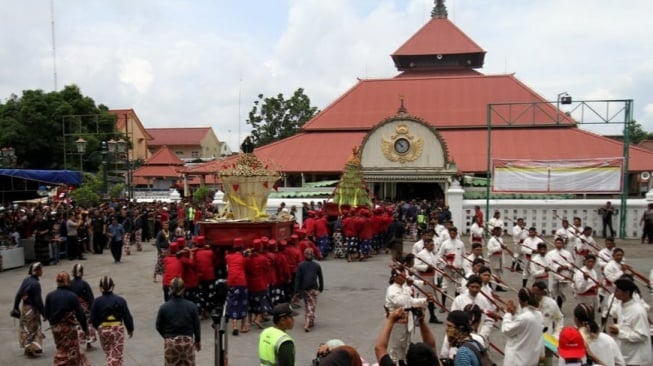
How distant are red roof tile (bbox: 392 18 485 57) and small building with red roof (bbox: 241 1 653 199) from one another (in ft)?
0.23

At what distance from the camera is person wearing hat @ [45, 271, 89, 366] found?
24.1 feet

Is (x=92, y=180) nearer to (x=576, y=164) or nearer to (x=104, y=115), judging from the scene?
Answer: (x=104, y=115)

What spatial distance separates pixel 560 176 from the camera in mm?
20156

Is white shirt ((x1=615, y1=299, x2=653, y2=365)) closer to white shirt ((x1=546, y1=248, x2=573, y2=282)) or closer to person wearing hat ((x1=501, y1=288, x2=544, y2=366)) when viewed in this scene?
person wearing hat ((x1=501, y1=288, x2=544, y2=366))

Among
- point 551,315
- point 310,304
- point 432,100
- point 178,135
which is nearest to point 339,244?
point 310,304

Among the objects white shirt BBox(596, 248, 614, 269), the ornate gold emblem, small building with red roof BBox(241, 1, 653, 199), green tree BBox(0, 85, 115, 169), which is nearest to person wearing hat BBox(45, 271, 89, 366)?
white shirt BBox(596, 248, 614, 269)

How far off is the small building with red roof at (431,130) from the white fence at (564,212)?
5.63 meters

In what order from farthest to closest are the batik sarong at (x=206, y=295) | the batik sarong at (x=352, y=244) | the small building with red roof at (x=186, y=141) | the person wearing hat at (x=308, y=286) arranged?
1. the small building with red roof at (x=186, y=141)
2. the batik sarong at (x=352, y=244)
3. the batik sarong at (x=206, y=295)
4. the person wearing hat at (x=308, y=286)

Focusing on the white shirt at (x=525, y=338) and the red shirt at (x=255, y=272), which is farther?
the red shirt at (x=255, y=272)

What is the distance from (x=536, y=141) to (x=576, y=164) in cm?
1160

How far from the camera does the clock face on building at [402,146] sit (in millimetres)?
27703

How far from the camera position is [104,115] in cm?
4334

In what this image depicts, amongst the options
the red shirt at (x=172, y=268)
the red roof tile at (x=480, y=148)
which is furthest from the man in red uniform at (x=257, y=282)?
the red roof tile at (x=480, y=148)

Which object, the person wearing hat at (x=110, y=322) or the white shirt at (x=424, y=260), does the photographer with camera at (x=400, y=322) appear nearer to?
the white shirt at (x=424, y=260)
